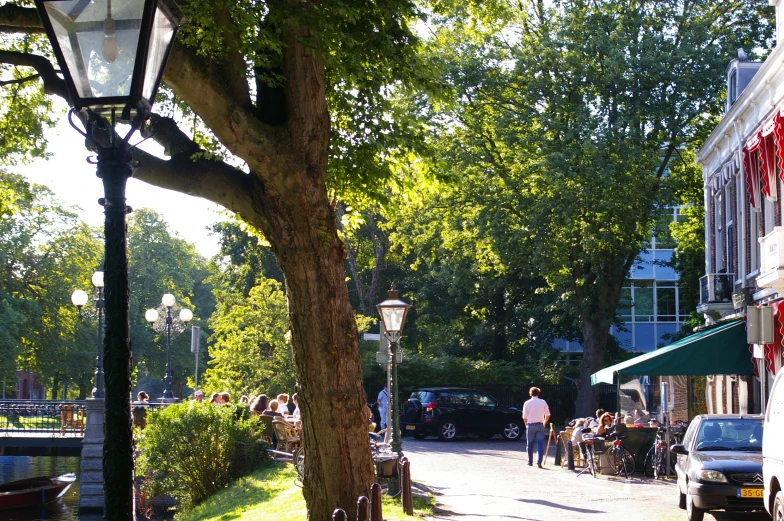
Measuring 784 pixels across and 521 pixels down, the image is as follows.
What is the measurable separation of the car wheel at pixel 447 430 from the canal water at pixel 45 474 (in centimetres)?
1154

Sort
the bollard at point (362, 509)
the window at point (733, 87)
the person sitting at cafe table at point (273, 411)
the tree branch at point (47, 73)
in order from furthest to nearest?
the window at point (733, 87) < the person sitting at cafe table at point (273, 411) < the tree branch at point (47, 73) < the bollard at point (362, 509)

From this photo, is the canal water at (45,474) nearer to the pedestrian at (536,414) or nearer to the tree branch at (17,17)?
the pedestrian at (536,414)

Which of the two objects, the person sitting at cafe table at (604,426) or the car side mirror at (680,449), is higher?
the car side mirror at (680,449)

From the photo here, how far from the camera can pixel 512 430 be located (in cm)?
3356

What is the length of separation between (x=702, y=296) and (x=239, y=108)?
22.7 metres

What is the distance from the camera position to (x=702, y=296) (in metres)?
29.4

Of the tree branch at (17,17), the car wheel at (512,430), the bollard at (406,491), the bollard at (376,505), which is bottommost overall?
the car wheel at (512,430)

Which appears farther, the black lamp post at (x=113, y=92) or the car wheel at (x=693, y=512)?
the car wheel at (x=693, y=512)

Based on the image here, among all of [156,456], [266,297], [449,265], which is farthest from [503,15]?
[449,265]

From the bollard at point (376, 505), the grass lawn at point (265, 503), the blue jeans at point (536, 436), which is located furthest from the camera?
the blue jeans at point (536, 436)

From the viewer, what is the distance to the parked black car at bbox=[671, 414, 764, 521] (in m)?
13.0

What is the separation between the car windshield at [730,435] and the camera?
14234 mm

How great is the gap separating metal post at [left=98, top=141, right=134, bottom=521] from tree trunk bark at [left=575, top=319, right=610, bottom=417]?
3207 centimetres

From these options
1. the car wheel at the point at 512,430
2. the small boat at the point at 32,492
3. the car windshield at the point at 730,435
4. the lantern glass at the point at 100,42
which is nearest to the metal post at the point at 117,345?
the lantern glass at the point at 100,42
